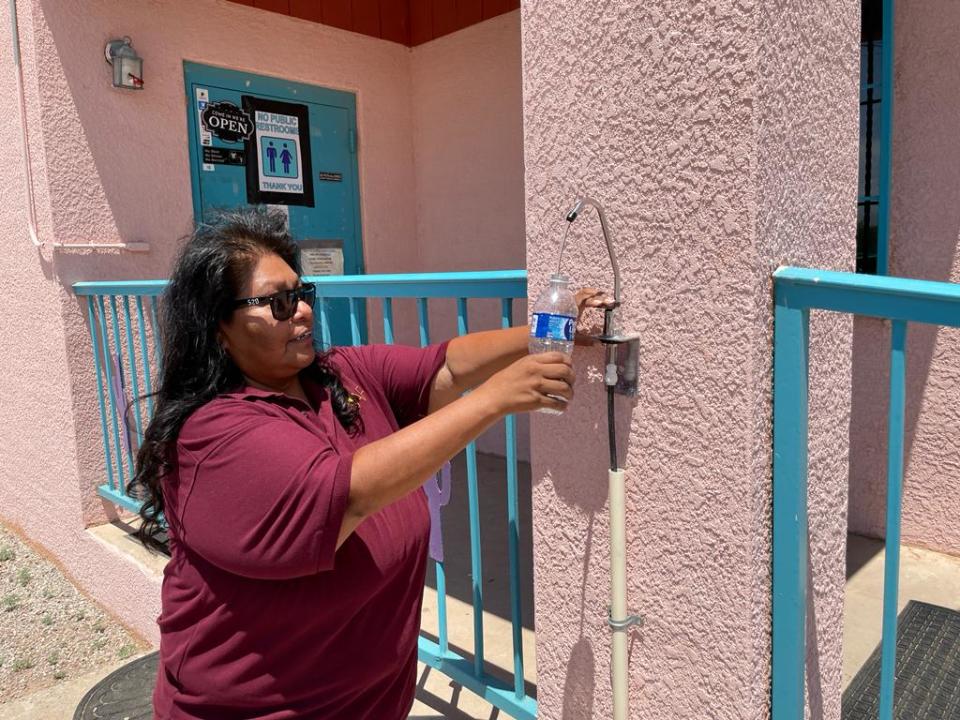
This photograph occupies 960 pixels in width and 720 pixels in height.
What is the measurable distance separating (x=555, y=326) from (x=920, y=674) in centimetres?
204

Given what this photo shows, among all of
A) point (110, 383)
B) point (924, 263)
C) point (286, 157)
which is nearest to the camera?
point (924, 263)

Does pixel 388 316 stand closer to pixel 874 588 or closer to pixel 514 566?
pixel 514 566

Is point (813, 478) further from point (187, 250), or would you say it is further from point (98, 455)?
point (98, 455)

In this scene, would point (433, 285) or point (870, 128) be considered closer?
point (433, 285)

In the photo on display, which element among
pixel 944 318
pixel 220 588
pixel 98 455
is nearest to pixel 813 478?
pixel 944 318

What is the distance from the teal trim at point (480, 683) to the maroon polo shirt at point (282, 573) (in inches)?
12.8

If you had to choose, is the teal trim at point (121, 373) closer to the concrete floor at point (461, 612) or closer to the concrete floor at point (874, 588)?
the concrete floor at point (461, 612)

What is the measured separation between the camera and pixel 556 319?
1342 mm

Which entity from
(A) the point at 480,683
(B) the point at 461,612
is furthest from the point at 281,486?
(B) the point at 461,612

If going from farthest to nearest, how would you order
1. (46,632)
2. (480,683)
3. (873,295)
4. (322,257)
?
(322,257) → (46,632) → (480,683) → (873,295)

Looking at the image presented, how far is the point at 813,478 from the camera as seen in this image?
57.2 inches

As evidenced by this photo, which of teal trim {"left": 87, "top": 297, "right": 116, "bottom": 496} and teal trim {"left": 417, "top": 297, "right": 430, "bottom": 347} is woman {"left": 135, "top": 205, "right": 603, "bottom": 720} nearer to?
teal trim {"left": 417, "top": 297, "right": 430, "bottom": 347}

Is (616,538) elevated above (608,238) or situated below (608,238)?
below

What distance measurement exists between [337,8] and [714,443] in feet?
14.8
